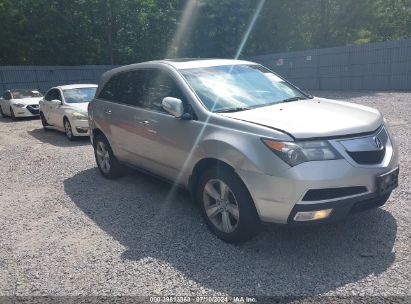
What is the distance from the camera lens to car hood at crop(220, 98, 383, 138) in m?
3.42

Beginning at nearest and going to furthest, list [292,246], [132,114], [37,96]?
[292,246] < [132,114] < [37,96]

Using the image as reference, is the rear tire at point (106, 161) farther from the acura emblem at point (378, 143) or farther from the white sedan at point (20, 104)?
the white sedan at point (20, 104)

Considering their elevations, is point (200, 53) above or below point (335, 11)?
below

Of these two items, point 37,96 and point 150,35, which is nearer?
point 37,96

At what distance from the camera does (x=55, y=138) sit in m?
11.5

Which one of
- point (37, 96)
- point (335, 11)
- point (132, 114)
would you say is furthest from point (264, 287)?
point (335, 11)

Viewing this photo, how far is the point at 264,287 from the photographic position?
10.4 feet

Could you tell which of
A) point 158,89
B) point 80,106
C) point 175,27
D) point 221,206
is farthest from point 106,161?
point 175,27

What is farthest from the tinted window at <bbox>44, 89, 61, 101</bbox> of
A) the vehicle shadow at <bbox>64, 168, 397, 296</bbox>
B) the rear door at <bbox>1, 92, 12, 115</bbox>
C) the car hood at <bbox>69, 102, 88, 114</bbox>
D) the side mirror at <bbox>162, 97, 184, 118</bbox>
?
the side mirror at <bbox>162, 97, 184, 118</bbox>

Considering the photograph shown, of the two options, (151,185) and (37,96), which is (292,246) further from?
(37,96)

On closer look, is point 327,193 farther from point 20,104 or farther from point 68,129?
point 20,104

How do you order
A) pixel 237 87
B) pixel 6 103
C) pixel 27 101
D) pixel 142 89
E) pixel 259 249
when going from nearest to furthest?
1. pixel 259 249
2. pixel 237 87
3. pixel 142 89
4. pixel 27 101
5. pixel 6 103

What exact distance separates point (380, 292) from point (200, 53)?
36.0m

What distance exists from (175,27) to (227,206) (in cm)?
3626
